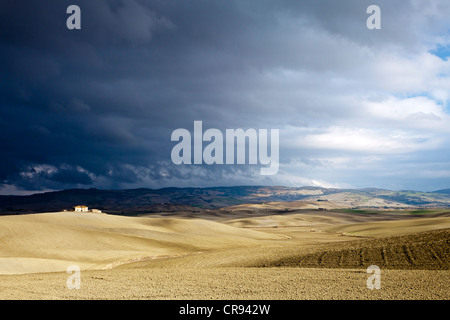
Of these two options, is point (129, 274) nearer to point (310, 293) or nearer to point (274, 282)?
point (274, 282)

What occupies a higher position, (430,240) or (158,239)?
(430,240)

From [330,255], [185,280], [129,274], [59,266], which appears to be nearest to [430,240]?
[330,255]

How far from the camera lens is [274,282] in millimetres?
24500

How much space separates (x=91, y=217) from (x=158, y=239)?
28776 millimetres

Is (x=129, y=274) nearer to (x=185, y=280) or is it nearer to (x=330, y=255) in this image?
(x=185, y=280)

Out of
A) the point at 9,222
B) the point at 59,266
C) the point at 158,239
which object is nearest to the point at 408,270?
the point at 59,266

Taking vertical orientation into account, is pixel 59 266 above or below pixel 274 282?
below

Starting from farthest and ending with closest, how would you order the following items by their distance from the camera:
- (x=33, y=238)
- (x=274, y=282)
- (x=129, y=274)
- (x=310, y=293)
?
(x=33, y=238) < (x=129, y=274) < (x=274, y=282) < (x=310, y=293)

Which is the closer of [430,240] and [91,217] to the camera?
[430,240]
